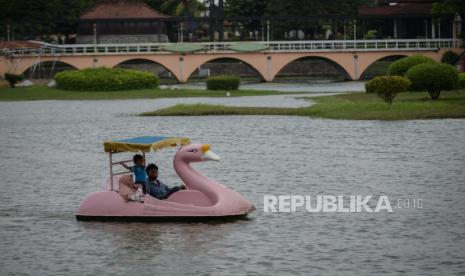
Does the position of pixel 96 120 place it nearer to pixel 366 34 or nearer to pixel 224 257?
pixel 224 257

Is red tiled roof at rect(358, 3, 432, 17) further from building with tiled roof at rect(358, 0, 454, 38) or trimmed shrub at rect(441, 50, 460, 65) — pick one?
trimmed shrub at rect(441, 50, 460, 65)

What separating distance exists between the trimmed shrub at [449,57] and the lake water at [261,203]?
175 feet

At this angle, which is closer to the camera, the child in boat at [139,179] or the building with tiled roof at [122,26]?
the child in boat at [139,179]

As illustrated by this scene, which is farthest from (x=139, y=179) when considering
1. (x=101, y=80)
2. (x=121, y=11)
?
(x=121, y=11)

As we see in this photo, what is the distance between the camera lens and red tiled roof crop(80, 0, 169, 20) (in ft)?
417

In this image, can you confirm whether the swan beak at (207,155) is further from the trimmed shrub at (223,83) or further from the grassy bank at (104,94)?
the trimmed shrub at (223,83)

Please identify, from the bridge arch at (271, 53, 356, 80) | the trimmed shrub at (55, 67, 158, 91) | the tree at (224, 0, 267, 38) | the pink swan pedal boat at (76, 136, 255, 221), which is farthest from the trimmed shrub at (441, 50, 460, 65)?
the pink swan pedal boat at (76, 136, 255, 221)

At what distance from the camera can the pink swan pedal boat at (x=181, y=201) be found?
89.9 feet

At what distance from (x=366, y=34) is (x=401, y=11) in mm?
13808

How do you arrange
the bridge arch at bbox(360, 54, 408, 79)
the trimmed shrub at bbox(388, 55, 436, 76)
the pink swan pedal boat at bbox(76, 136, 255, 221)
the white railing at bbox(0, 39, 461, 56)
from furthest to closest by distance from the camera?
the bridge arch at bbox(360, 54, 408, 79) → the white railing at bbox(0, 39, 461, 56) → the trimmed shrub at bbox(388, 55, 436, 76) → the pink swan pedal boat at bbox(76, 136, 255, 221)

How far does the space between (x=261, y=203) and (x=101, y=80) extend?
59561mm

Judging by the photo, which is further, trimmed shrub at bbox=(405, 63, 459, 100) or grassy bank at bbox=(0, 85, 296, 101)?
grassy bank at bbox=(0, 85, 296, 101)

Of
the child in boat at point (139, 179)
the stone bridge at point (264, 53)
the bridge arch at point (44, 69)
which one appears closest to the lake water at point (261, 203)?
the child in boat at point (139, 179)

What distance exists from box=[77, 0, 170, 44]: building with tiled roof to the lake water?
2843 inches
